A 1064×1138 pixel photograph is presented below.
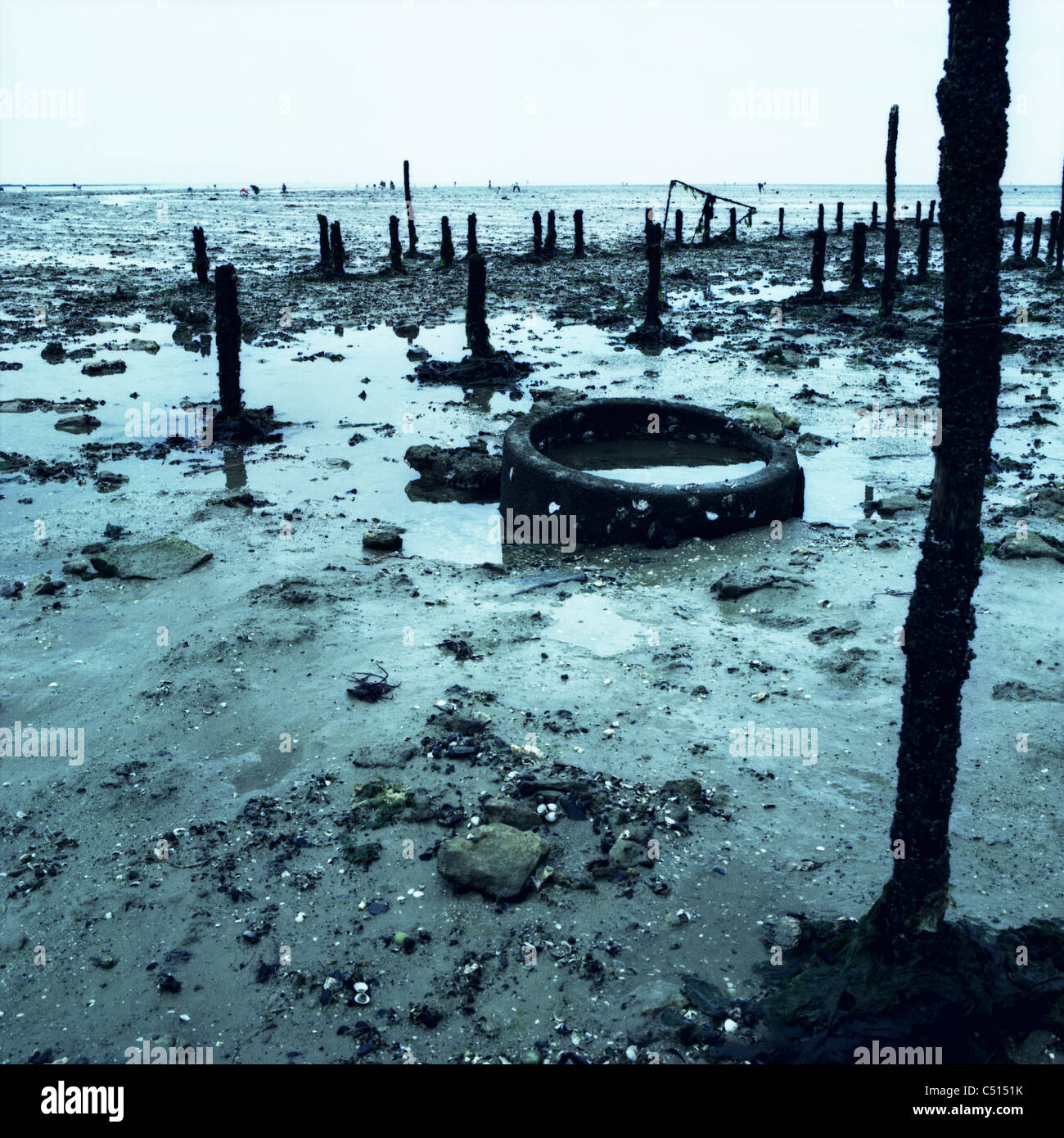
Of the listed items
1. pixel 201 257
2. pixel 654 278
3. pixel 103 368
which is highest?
pixel 201 257

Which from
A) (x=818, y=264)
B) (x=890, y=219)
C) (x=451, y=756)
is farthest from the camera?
(x=818, y=264)

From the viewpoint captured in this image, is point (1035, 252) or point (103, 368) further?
point (1035, 252)

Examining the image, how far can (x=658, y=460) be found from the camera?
413 inches

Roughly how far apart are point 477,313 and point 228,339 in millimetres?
5302

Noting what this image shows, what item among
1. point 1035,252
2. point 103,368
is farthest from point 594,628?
point 1035,252

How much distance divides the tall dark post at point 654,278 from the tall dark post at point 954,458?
17617 millimetres

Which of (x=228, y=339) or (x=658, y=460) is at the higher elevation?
(x=228, y=339)

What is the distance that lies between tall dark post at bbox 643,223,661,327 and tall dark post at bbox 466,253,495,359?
4.79 m

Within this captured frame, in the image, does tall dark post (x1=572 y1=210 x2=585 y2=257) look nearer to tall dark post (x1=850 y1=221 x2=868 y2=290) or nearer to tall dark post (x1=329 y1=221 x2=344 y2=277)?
tall dark post (x1=329 y1=221 x2=344 y2=277)

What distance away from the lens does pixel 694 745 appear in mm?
5383

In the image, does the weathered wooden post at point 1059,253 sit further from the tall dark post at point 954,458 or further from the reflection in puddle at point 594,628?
the tall dark post at point 954,458

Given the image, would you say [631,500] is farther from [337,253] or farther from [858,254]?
[337,253]
